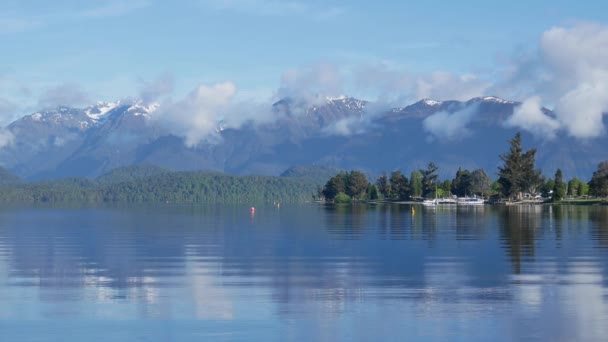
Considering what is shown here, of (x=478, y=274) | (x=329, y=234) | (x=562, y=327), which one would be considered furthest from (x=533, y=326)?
(x=329, y=234)

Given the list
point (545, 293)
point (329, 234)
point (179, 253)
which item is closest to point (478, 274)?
point (545, 293)

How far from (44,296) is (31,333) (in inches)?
382

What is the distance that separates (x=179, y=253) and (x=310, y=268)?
620 inches

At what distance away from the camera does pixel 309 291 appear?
4369 centimetres

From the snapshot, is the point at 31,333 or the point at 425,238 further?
the point at 425,238

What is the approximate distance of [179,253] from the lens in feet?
220

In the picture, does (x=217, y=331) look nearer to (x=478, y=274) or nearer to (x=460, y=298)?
(x=460, y=298)

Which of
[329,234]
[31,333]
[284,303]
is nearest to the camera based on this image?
[31,333]

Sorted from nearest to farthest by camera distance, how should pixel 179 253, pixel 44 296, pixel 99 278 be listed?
pixel 44 296, pixel 99 278, pixel 179 253

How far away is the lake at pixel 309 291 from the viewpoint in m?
33.5

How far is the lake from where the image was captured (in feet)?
110

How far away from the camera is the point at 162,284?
47.2 metres

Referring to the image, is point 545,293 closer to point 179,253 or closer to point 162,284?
point 162,284

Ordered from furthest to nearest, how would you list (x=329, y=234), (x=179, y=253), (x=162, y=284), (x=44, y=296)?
(x=329, y=234) < (x=179, y=253) < (x=162, y=284) < (x=44, y=296)
